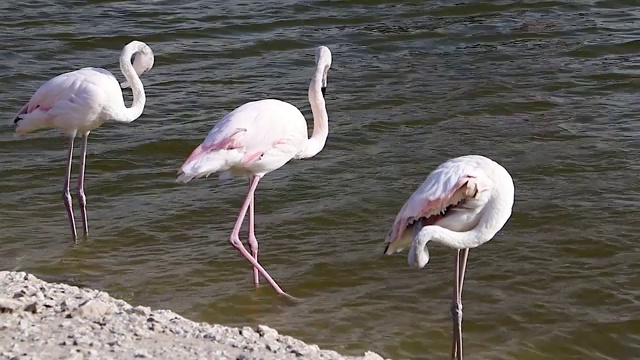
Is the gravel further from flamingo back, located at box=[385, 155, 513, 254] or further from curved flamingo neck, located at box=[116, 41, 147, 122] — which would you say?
curved flamingo neck, located at box=[116, 41, 147, 122]

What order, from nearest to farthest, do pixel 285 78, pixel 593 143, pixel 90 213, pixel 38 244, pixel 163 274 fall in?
pixel 163 274 < pixel 38 244 < pixel 90 213 < pixel 593 143 < pixel 285 78

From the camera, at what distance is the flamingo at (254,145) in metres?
7.16

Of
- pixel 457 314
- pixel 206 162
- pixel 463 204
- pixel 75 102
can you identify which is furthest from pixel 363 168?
pixel 463 204

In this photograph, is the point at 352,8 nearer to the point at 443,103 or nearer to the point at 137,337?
the point at 443,103

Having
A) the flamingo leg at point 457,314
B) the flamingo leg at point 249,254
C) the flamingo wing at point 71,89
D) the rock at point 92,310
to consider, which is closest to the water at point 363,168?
the flamingo leg at point 249,254

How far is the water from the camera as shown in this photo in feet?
23.3

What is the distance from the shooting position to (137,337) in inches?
222

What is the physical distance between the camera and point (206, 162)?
711cm

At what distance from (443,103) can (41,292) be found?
6.01 meters

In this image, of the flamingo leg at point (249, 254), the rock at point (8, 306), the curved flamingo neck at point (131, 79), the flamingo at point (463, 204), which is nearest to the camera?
the rock at point (8, 306)

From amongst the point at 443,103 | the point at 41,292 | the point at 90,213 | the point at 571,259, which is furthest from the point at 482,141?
the point at 41,292

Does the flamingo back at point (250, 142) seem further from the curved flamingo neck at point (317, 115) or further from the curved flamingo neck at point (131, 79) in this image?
the curved flamingo neck at point (131, 79)

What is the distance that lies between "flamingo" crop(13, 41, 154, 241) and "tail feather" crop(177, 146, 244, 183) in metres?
1.64

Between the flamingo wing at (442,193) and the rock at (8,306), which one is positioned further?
the flamingo wing at (442,193)
